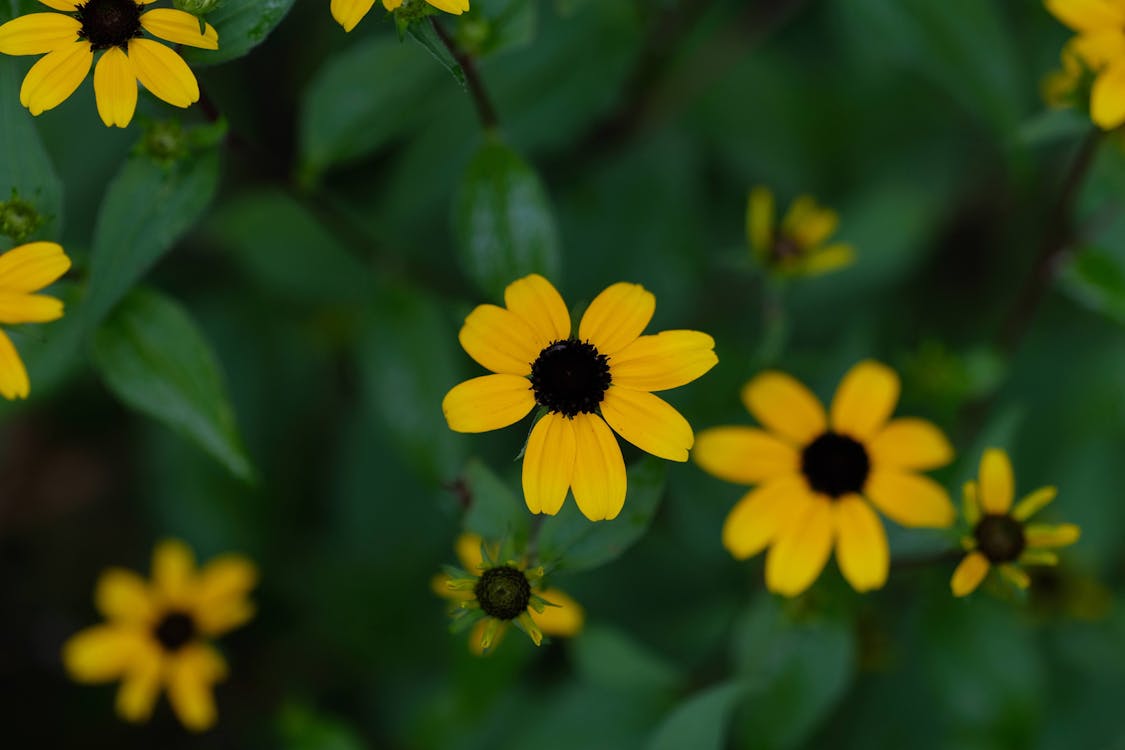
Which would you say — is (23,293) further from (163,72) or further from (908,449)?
(908,449)

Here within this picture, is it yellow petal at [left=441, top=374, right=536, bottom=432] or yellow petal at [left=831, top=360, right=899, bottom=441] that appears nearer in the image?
yellow petal at [left=441, top=374, right=536, bottom=432]

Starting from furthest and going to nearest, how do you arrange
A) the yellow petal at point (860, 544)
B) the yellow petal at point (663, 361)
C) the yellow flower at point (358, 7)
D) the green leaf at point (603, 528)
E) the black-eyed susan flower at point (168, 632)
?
the black-eyed susan flower at point (168, 632), the yellow petal at point (860, 544), the green leaf at point (603, 528), the yellow petal at point (663, 361), the yellow flower at point (358, 7)

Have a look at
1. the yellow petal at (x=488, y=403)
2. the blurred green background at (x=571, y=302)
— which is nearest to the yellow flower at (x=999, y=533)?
the blurred green background at (x=571, y=302)

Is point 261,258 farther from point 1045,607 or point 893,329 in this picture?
point 1045,607

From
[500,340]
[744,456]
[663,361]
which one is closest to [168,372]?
[500,340]

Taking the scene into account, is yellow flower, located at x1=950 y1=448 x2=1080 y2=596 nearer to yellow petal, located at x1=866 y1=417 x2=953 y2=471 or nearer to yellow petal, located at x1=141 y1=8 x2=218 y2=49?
yellow petal, located at x1=866 y1=417 x2=953 y2=471

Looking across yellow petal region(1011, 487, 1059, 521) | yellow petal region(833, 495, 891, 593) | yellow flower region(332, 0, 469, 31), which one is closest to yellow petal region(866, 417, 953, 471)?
yellow petal region(833, 495, 891, 593)

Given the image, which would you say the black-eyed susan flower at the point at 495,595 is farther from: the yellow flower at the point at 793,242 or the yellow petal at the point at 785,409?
the yellow flower at the point at 793,242
